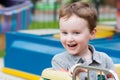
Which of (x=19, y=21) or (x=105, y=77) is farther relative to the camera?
(x=19, y=21)

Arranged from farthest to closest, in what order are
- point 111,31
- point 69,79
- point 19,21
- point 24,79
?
point 19,21, point 111,31, point 24,79, point 69,79

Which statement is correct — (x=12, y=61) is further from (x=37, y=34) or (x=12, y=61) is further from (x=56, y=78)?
(x=56, y=78)

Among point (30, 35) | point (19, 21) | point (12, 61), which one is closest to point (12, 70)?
point (12, 61)

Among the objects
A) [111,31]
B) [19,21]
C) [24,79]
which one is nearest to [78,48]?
[24,79]

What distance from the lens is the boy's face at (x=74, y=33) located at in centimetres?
307

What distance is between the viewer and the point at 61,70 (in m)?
3.15

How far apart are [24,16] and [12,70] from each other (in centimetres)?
315

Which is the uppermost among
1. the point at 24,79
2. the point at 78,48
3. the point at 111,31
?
the point at 78,48

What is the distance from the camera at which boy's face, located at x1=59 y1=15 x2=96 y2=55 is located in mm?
3066

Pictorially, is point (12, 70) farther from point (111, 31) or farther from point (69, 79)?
point (69, 79)

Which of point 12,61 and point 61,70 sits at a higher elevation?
point 61,70

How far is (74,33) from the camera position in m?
3.09

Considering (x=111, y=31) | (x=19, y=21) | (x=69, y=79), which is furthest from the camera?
(x=19, y=21)

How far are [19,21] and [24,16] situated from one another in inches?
15.8
